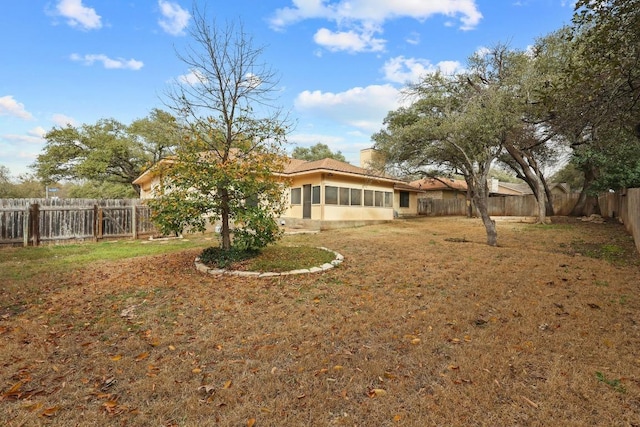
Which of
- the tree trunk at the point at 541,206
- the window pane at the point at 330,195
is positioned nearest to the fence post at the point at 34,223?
the window pane at the point at 330,195

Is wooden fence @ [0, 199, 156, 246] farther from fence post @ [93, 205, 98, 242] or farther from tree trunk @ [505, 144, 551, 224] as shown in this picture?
tree trunk @ [505, 144, 551, 224]

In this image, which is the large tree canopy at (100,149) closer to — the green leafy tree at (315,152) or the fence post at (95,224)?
the fence post at (95,224)

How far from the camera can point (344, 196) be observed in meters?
15.1

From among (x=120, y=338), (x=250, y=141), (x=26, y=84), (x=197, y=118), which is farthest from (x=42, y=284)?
(x=26, y=84)

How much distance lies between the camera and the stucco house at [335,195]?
14.2m

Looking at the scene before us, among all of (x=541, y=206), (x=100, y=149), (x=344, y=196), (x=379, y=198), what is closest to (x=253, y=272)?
(x=344, y=196)

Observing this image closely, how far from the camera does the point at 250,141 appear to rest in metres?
6.54

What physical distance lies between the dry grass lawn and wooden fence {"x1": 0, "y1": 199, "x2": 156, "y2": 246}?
508cm

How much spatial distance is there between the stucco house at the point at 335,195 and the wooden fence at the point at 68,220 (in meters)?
3.65

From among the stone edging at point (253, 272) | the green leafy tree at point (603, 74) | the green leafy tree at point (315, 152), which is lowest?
the stone edging at point (253, 272)

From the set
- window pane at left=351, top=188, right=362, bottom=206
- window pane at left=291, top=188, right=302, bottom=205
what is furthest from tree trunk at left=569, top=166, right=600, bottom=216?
window pane at left=291, top=188, right=302, bottom=205

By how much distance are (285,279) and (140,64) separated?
28.4 feet

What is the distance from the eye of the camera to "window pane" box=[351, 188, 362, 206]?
15.5 m

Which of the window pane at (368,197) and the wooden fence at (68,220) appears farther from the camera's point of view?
the window pane at (368,197)
